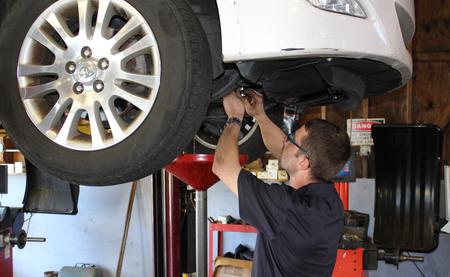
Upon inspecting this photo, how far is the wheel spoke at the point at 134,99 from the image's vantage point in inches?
49.9

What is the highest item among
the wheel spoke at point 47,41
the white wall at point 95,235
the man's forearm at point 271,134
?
the wheel spoke at point 47,41

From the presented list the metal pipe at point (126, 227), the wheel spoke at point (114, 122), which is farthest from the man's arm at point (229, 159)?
the metal pipe at point (126, 227)

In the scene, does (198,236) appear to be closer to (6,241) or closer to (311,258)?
(311,258)

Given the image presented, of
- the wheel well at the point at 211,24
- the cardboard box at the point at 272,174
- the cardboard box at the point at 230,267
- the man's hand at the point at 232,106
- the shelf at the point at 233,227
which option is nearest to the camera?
the wheel well at the point at 211,24

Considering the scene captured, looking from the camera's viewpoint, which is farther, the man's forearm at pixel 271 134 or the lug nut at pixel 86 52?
the man's forearm at pixel 271 134

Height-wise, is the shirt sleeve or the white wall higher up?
the shirt sleeve

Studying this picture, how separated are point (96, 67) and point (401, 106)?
118 inches

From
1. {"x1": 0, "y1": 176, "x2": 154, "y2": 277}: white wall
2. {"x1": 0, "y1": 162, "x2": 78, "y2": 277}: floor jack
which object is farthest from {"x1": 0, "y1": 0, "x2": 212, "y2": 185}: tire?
{"x1": 0, "y1": 176, "x2": 154, "y2": 277}: white wall

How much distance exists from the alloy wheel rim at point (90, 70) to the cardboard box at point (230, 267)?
6.91 feet

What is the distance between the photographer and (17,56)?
4.51ft

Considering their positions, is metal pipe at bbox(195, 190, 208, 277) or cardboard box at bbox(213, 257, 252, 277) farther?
cardboard box at bbox(213, 257, 252, 277)

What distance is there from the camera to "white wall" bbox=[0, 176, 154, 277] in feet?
13.9

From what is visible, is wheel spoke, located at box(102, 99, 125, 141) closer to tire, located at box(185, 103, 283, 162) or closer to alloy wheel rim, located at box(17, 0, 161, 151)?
alloy wheel rim, located at box(17, 0, 161, 151)

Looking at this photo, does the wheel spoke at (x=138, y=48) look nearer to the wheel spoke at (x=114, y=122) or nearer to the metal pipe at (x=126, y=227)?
the wheel spoke at (x=114, y=122)
